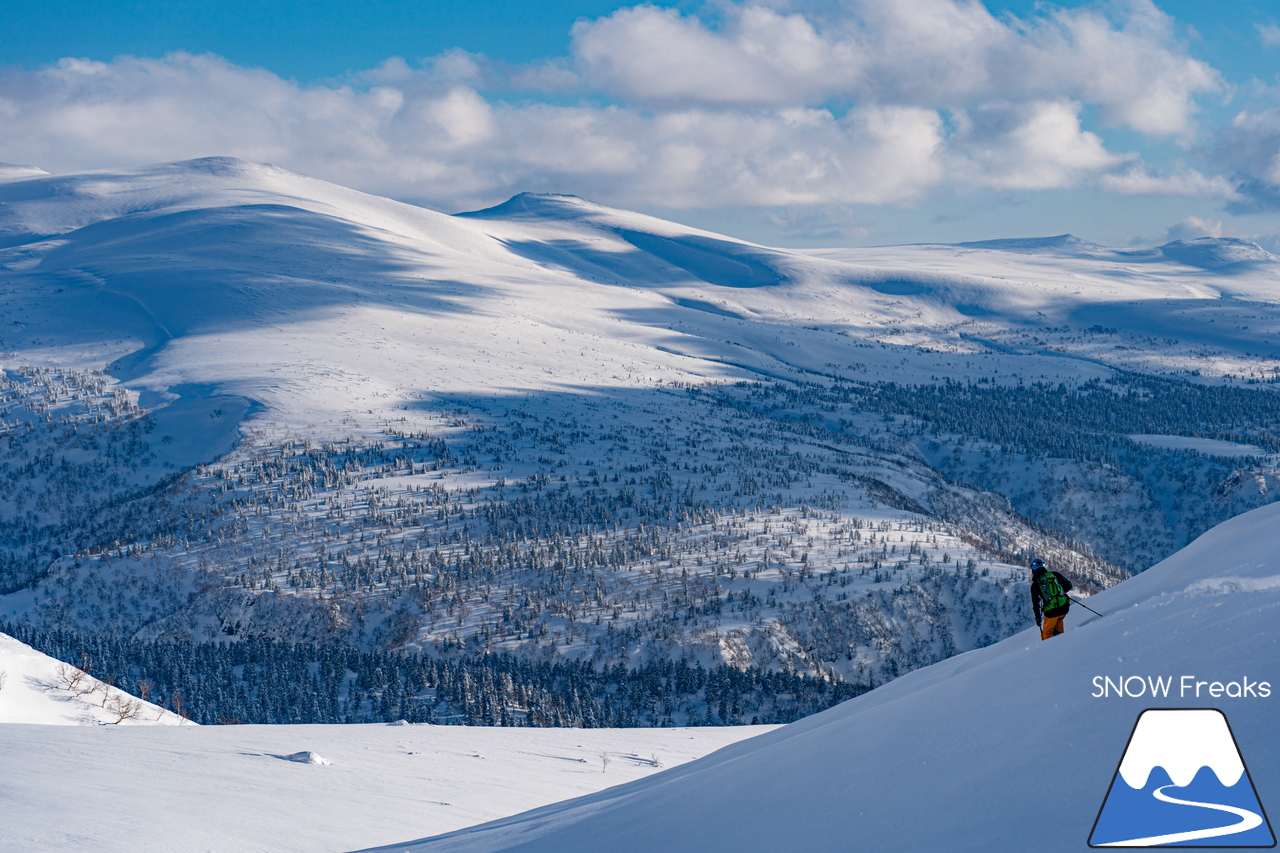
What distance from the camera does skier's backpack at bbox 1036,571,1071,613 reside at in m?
11.9

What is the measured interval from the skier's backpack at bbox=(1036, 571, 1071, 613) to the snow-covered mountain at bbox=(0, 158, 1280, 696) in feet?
147

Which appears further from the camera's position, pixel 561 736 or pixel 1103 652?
pixel 561 736

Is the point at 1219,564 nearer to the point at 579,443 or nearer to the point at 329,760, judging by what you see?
the point at 329,760

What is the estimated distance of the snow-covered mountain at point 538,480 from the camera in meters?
65.4

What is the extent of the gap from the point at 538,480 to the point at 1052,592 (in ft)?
259

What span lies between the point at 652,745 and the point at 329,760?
12.0 meters

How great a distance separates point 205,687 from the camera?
180 ft

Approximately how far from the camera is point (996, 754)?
754 centimetres

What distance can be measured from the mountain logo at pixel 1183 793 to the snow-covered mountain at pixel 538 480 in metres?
50.1

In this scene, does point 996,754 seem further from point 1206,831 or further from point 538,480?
point 538,480

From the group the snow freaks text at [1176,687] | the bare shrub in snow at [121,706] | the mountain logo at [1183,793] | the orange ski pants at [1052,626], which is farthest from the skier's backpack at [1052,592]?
the bare shrub in snow at [121,706]

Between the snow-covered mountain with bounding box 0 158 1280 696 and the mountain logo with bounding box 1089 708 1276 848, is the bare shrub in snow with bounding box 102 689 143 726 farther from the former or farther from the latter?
the snow-covered mountain with bounding box 0 158 1280 696

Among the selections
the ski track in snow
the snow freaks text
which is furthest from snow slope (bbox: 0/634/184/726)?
the ski track in snow

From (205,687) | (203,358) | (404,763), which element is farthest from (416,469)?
(404,763)
